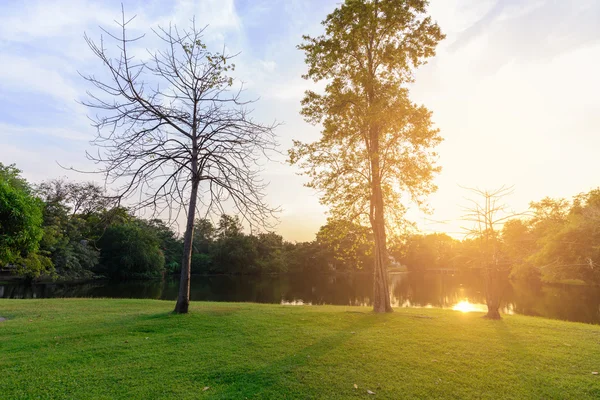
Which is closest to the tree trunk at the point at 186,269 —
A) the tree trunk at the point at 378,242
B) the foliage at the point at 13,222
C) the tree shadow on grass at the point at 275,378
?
the tree shadow on grass at the point at 275,378

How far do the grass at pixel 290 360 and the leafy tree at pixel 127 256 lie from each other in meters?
42.4

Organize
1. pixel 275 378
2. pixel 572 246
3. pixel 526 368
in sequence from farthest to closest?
pixel 572 246 → pixel 526 368 → pixel 275 378

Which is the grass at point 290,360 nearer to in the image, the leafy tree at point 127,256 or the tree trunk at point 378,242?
the tree trunk at point 378,242

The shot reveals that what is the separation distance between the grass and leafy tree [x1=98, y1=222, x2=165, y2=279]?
139ft

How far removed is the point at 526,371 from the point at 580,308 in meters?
23.8

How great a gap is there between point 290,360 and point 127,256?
162 feet

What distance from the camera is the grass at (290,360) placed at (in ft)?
13.9

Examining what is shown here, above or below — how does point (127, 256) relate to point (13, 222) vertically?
below

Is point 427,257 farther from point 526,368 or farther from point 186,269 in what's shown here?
point 526,368

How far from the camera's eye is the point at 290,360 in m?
5.25

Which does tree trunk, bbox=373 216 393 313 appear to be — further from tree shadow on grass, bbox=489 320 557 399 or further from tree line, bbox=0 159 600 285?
tree shadow on grass, bbox=489 320 557 399

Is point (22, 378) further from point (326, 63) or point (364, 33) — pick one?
point (364, 33)

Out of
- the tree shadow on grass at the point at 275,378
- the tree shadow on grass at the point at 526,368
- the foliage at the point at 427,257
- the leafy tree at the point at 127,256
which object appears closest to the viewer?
the tree shadow on grass at the point at 275,378

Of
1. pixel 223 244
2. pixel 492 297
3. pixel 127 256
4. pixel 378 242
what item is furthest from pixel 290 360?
pixel 223 244
